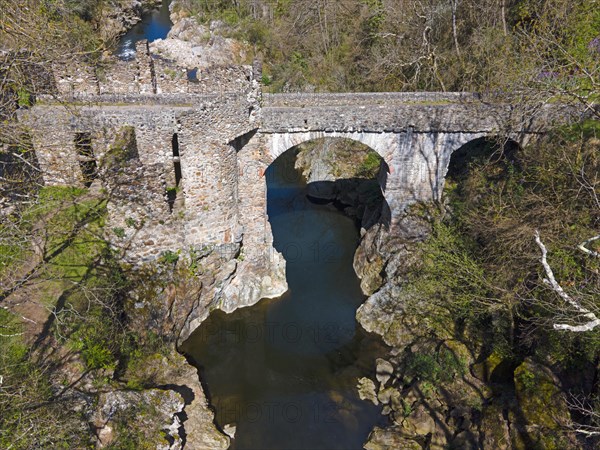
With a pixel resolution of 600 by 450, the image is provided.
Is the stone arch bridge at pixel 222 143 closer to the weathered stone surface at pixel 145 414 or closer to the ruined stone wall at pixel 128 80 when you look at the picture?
the ruined stone wall at pixel 128 80

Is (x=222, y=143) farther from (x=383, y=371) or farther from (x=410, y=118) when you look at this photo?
(x=383, y=371)

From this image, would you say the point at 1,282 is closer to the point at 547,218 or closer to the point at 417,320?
the point at 417,320

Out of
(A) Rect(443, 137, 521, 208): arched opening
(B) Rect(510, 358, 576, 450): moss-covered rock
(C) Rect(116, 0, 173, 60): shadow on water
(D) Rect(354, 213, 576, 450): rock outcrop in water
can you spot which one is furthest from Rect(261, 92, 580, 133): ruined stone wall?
(C) Rect(116, 0, 173, 60): shadow on water

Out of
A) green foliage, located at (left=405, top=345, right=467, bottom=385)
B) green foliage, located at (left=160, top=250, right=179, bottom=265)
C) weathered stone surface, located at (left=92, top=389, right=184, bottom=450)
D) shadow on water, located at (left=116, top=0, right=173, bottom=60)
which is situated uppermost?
shadow on water, located at (left=116, top=0, right=173, bottom=60)

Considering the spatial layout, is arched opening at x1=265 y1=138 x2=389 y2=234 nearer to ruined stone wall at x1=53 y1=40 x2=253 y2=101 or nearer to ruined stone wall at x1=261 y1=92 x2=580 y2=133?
ruined stone wall at x1=261 y1=92 x2=580 y2=133

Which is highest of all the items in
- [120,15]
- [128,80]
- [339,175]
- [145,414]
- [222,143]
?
[128,80]

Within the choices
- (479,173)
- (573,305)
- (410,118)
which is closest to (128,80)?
(410,118)

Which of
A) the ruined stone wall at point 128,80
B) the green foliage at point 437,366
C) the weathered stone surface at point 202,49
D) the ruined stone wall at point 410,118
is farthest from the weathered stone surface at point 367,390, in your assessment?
the weathered stone surface at point 202,49

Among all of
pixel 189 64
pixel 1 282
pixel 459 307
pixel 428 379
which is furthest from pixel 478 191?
pixel 189 64

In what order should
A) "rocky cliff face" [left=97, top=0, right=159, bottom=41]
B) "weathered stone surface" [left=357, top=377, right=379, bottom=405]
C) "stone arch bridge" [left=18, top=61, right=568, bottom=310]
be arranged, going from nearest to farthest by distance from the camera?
"stone arch bridge" [left=18, top=61, right=568, bottom=310], "weathered stone surface" [left=357, top=377, right=379, bottom=405], "rocky cliff face" [left=97, top=0, right=159, bottom=41]
